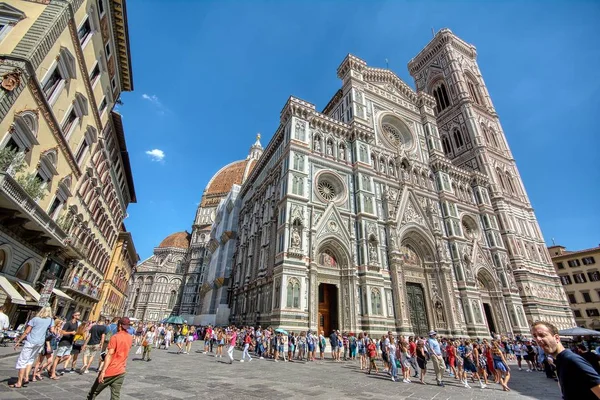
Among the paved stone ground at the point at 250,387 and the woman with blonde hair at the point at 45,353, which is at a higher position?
the woman with blonde hair at the point at 45,353

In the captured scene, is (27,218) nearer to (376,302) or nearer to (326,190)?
(326,190)

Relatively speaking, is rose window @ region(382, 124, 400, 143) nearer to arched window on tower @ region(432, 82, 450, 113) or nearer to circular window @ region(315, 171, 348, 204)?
circular window @ region(315, 171, 348, 204)

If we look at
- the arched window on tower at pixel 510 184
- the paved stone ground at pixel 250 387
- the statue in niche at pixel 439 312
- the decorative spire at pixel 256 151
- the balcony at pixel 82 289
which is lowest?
the paved stone ground at pixel 250 387

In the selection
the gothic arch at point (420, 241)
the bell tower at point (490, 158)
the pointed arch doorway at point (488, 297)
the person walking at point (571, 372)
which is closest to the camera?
the person walking at point (571, 372)

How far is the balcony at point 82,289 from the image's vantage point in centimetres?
2002

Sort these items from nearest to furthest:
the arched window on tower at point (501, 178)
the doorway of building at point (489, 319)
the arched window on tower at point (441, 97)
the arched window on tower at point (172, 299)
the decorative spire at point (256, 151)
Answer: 1. the doorway of building at point (489, 319)
2. the arched window on tower at point (501, 178)
3. the arched window on tower at point (441, 97)
4. the arched window on tower at point (172, 299)
5. the decorative spire at point (256, 151)

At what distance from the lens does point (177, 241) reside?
66.5 metres

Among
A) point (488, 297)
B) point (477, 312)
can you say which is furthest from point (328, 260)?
point (488, 297)

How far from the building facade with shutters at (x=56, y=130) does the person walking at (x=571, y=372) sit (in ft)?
45.6

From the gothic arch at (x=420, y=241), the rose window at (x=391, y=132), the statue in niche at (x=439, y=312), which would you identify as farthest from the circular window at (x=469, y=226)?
the rose window at (x=391, y=132)

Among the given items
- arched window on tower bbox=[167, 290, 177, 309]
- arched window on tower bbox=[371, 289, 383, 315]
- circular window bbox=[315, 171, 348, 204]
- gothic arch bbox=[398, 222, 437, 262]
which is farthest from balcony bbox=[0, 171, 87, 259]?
arched window on tower bbox=[167, 290, 177, 309]

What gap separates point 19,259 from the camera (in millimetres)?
12680

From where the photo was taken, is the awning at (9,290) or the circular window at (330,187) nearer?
the awning at (9,290)

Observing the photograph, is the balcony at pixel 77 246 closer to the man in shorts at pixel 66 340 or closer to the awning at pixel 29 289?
the awning at pixel 29 289
